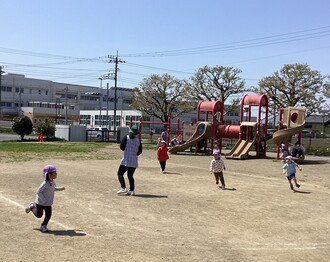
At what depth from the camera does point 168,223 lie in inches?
313

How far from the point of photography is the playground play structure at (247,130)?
24.6 metres

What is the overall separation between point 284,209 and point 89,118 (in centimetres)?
8519

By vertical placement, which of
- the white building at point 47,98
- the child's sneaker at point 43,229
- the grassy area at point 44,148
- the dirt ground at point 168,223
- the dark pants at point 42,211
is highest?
the white building at point 47,98

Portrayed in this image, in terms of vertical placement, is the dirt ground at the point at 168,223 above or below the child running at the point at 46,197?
below

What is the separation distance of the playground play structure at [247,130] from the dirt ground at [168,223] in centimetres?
1123

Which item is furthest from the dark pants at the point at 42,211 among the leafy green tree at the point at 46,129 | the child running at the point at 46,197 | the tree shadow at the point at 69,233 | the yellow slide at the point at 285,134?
the leafy green tree at the point at 46,129

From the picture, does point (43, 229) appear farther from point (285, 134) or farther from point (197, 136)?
point (197, 136)

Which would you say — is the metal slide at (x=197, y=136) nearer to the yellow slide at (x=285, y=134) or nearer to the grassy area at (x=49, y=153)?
the grassy area at (x=49, y=153)

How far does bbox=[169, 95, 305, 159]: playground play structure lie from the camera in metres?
24.6

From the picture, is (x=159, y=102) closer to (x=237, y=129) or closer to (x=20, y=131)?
(x=20, y=131)

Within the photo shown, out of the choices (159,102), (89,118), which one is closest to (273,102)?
(159,102)

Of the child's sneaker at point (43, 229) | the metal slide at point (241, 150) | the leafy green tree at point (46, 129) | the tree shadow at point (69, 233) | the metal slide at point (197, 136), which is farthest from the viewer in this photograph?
the leafy green tree at point (46, 129)

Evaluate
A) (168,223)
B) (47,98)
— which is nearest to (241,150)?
(168,223)

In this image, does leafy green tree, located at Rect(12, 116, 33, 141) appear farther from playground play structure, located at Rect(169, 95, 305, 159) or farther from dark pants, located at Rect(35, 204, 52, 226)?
dark pants, located at Rect(35, 204, 52, 226)
